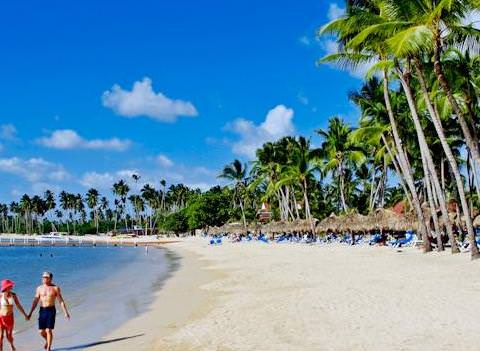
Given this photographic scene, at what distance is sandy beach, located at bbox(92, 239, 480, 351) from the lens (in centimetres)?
771

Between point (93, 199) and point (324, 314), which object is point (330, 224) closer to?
point (324, 314)

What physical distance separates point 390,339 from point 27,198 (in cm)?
14255

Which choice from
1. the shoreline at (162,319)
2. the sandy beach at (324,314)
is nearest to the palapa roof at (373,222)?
the sandy beach at (324,314)

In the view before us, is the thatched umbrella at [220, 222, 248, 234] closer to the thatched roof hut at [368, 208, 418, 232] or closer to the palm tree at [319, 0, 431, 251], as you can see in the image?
the thatched roof hut at [368, 208, 418, 232]

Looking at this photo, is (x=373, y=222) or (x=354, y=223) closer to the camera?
(x=373, y=222)

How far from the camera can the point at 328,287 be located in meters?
13.7

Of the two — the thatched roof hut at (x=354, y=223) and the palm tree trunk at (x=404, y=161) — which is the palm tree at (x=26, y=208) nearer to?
the thatched roof hut at (x=354, y=223)

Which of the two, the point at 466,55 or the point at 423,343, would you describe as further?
the point at 466,55

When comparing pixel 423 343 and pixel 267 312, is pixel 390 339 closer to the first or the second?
pixel 423 343

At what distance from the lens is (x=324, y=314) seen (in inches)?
387

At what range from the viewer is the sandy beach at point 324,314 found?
7.71 meters

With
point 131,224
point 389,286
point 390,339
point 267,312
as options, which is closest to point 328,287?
point 389,286

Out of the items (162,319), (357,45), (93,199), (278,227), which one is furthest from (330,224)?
(93,199)

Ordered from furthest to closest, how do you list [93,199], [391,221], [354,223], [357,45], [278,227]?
[93,199] → [278,227] → [354,223] → [391,221] → [357,45]
